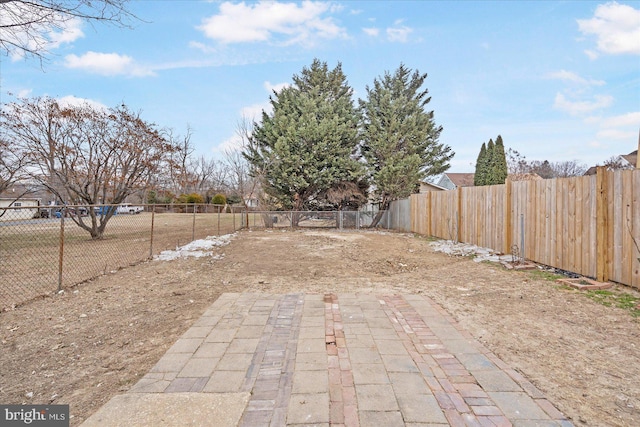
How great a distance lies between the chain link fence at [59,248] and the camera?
4.70 meters

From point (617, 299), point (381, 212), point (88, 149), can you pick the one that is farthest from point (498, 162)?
point (88, 149)

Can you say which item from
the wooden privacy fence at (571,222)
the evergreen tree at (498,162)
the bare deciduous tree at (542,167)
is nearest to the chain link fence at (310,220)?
the wooden privacy fence at (571,222)

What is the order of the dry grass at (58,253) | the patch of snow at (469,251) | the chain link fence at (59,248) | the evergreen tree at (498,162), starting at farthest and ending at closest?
the evergreen tree at (498,162) → the patch of snow at (469,251) → the dry grass at (58,253) → the chain link fence at (59,248)

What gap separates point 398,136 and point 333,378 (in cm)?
1647

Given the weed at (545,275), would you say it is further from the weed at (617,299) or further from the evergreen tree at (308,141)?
the evergreen tree at (308,141)

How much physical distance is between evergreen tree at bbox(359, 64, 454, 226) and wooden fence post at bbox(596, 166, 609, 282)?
1216 cm

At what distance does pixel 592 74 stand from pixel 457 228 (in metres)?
6.61

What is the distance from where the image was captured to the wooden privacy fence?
432 centimetres

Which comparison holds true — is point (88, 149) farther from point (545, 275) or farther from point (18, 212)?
point (545, 275)

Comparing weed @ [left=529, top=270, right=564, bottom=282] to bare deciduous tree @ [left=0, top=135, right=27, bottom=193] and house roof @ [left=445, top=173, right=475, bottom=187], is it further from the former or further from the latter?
house roof @ [left=445, top=173, right=475, bottom=187]

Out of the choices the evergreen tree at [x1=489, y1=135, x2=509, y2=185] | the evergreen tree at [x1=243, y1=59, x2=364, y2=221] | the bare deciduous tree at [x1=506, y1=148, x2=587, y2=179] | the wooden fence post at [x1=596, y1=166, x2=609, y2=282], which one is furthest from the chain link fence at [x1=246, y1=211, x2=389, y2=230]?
the bare deciduous tree at [x1=506, y1=148, x2=587, y2=179]

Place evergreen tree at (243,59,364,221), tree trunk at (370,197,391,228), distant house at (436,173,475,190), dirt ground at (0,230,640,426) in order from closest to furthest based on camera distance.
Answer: dirt ground at (0,230,640,426)
evergreen tree at (243,59,364,221)
tree trunk at (370,197,391,228)
distant house at (436,173,475,190)

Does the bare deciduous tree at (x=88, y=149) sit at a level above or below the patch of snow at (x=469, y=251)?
above

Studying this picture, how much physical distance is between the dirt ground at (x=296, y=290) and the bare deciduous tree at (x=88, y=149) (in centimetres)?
630
